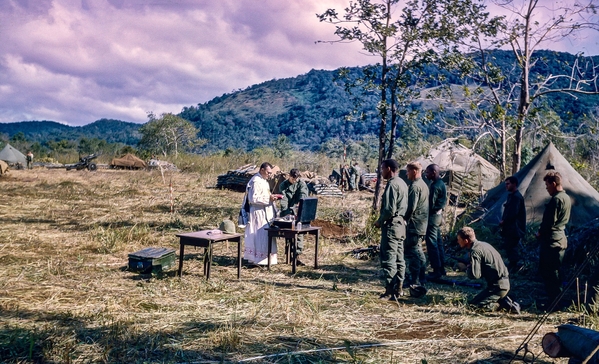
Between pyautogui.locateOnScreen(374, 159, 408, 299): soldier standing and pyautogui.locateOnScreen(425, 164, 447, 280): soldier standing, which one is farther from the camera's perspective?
pyautogui.locateOnScreen(425, 164, 447, 280): soldier standing

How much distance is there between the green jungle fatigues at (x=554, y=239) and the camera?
631cm

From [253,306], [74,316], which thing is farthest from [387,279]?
[74,316]

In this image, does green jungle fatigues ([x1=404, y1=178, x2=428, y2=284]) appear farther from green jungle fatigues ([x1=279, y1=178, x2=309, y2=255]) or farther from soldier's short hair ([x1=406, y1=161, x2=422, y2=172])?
green jungle fatigues ([x1=279, y1=178, x2=309, y2=255])

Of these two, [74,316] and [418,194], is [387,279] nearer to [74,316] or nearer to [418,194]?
[418,194]

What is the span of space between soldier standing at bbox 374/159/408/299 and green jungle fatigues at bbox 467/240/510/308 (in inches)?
37.3

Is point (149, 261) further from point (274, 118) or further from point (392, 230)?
point (274, 118)

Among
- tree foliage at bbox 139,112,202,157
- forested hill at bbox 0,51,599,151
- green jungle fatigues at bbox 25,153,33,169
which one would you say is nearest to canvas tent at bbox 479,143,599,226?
green jungle fatigues at bbox 25,153,33,169

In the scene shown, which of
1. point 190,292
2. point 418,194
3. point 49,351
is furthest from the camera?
point 418,194

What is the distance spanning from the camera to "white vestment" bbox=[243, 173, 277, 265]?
8406 millimetres

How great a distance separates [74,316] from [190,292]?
1.53m

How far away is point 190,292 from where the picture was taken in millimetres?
6586

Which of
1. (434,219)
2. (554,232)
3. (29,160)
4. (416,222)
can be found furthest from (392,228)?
(29,160)

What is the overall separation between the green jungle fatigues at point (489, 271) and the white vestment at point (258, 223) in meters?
3.53

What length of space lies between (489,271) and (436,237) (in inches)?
72.0
